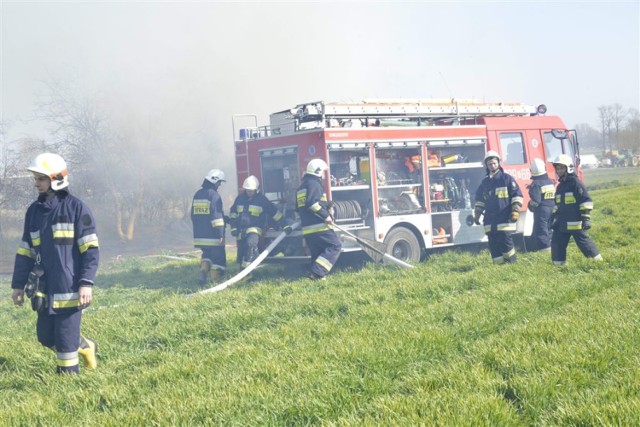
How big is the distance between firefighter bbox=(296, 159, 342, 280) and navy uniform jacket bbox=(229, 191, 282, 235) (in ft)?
3.20

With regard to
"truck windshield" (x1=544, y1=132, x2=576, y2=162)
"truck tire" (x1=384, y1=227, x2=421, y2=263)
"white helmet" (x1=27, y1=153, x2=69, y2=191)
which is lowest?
"truck tire" (x1=384, y1=227, x2=421, y2=263)

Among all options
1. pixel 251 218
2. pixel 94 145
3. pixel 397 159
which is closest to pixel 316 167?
pixel 251 218

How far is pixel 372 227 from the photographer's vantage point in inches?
418

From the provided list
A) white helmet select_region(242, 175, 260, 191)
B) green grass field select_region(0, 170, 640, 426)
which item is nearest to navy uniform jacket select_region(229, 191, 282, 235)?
white helmet select_region(242, 175, 260, 191)

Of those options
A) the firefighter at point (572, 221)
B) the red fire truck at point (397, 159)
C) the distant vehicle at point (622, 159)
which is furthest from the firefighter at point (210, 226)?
the distant vehicle at point (622, 159)

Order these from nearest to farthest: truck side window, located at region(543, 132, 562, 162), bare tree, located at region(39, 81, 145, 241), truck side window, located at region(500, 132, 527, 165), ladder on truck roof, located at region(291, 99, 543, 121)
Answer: ladder on truck roof, located at region(291, 99, 543, 121), truck side window, located at region(500, 132, 527, 165), truck side window, located at region(543, 132, 562, 162), bare tree, located at region(39, 81, 145, 241)

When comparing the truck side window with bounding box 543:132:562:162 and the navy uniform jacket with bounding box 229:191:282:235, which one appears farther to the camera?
the truck side window with bounding box 543:132:562:162

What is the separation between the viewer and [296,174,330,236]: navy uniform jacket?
9.66 meters

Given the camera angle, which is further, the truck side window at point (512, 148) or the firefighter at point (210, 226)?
the truck side window at point (512, 148)

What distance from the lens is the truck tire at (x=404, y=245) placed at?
10.8 metres

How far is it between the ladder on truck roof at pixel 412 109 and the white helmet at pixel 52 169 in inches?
218

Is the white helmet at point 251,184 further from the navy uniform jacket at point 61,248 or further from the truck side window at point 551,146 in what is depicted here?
the navy uniform jacket at point 61,248

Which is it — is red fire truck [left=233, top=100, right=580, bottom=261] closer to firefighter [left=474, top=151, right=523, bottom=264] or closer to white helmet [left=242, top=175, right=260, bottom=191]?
white helmet [left=242, top=175, right=260, bottom=191]

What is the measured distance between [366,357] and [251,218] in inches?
244
